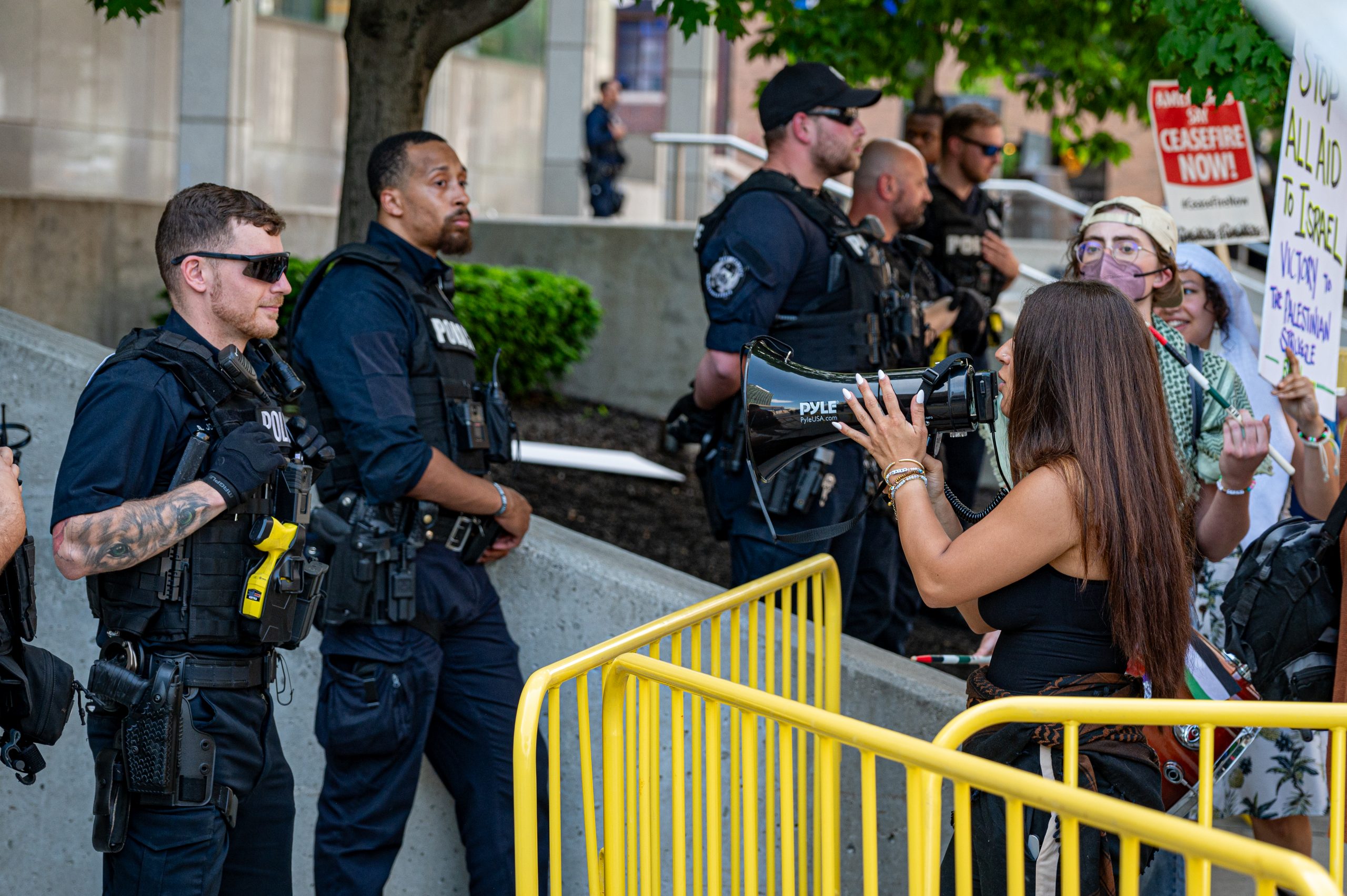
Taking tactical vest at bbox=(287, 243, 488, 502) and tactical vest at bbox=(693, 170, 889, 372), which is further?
tactical vest at bbox=(693, 170, 889, 372)

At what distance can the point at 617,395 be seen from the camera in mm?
11812

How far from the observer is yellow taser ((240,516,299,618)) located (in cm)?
288

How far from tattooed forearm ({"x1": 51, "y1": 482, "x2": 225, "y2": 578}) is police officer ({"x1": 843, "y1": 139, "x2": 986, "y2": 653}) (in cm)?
275

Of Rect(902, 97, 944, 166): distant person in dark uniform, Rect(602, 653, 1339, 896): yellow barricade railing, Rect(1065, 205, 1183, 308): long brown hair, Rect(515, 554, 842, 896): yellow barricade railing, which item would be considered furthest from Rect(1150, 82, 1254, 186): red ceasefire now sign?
Rect(602, 653, 1339, 896): yellow barricade railing

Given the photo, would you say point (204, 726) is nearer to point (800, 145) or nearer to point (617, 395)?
point (800, 145)

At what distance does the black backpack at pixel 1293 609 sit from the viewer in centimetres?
327

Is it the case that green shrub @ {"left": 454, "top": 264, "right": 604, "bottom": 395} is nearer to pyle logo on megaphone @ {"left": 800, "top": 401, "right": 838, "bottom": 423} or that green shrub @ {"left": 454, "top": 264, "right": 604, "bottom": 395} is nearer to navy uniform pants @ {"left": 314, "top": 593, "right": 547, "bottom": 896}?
navy uniform pants @ {"left": 314, "top": 593, "right": 547, "bottom": 896}

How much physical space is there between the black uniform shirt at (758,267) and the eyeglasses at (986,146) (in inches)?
94.8

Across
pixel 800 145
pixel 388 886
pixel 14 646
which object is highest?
pixel 800 145

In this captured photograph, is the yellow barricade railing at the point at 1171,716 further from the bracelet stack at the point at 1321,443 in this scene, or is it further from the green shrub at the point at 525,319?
the green shrub at the point at 525,319

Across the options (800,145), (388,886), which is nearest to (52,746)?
(388,886)

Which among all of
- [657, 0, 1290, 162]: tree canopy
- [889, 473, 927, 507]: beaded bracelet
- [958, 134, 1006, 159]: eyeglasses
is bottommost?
[889, 473, 927, 507]: beaded bracelet

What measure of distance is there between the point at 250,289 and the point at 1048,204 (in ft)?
44.1

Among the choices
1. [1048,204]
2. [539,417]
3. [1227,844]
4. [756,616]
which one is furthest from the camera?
[1048,204]
